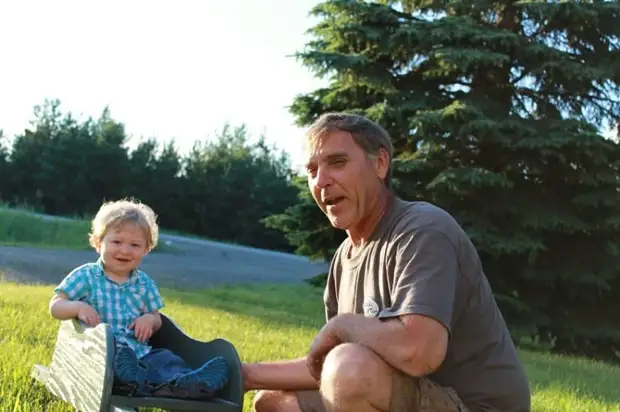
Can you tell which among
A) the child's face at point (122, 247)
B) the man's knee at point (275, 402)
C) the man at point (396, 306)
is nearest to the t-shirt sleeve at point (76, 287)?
the child's face at point (122, 247)

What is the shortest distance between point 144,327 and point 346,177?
138 cm

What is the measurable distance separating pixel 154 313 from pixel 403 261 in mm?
1690

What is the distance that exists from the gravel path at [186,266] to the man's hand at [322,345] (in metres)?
9.28

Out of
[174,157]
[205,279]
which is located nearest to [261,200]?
[174,157]

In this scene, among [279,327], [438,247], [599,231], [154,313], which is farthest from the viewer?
[599,231]

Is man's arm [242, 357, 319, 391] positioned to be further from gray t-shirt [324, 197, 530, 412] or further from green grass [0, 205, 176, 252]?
green grass [0, 205, 176, 252]

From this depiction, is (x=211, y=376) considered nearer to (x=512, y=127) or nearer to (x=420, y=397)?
(x=420, y=397)

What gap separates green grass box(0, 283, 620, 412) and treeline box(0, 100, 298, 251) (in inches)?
932

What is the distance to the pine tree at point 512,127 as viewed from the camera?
10.8 m

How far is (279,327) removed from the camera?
841 centimetres

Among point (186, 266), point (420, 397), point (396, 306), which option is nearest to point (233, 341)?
point (420, 397)

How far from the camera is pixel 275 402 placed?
11.4ft

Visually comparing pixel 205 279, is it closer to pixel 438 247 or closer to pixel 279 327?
pixel 279 327

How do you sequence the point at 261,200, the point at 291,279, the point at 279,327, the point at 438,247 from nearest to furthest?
the point at 438,247
the point at 279,327
the point at 291,279
the point at 261,200
